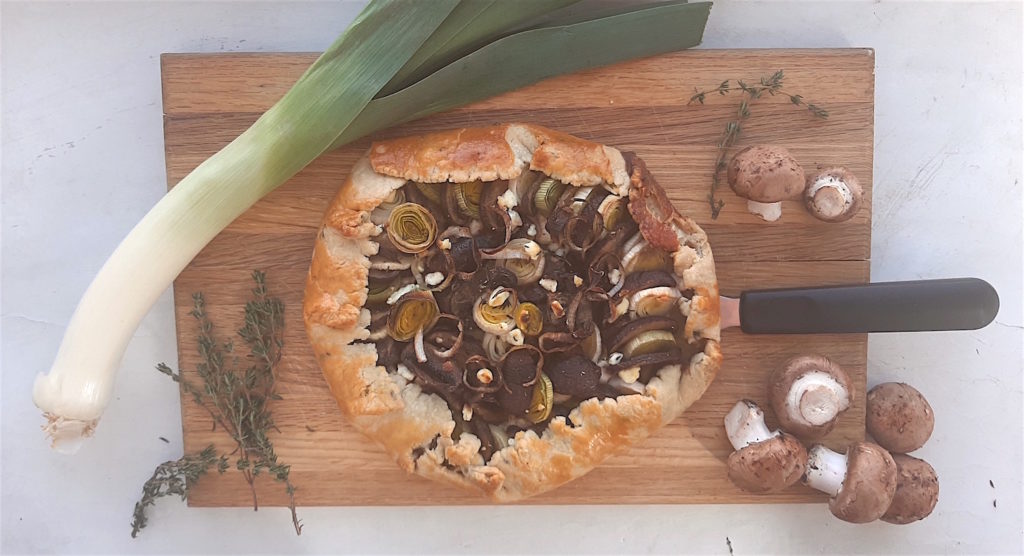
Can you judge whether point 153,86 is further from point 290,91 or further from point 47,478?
point 47,478

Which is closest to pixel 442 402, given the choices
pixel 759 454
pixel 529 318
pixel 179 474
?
pixel 529 318

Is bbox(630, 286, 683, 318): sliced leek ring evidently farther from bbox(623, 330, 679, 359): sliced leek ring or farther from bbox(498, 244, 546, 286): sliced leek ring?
bbox(498, 244, 546, 286): sliced leek ring

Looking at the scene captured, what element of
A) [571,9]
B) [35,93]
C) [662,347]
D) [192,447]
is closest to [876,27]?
[571,9]

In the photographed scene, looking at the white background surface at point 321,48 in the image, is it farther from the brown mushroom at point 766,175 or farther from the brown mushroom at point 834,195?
the brown mushroom at point 766,175

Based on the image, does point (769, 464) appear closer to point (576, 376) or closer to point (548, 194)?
point (576, 376)

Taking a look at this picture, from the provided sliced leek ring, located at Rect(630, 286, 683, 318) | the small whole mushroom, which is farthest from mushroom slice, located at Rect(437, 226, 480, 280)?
the small whole mushroom
